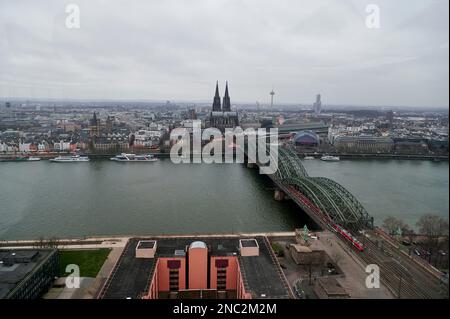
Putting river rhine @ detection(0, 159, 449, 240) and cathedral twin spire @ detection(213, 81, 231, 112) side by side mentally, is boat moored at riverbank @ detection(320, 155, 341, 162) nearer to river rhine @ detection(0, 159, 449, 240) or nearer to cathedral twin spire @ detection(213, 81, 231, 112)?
river rhine @ detection(0, 159, 449, 240)

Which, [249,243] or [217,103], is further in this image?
[217,103]

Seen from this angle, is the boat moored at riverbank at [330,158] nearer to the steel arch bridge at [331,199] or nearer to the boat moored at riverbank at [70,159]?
the steel arch bridge at [331,199]

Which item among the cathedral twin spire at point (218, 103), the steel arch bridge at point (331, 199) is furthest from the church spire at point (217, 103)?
the steel arch bridge at point (331, 199)

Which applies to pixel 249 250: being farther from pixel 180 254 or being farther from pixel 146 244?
pixel 146 244

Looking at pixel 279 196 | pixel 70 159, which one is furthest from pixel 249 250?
pixel 70 159
